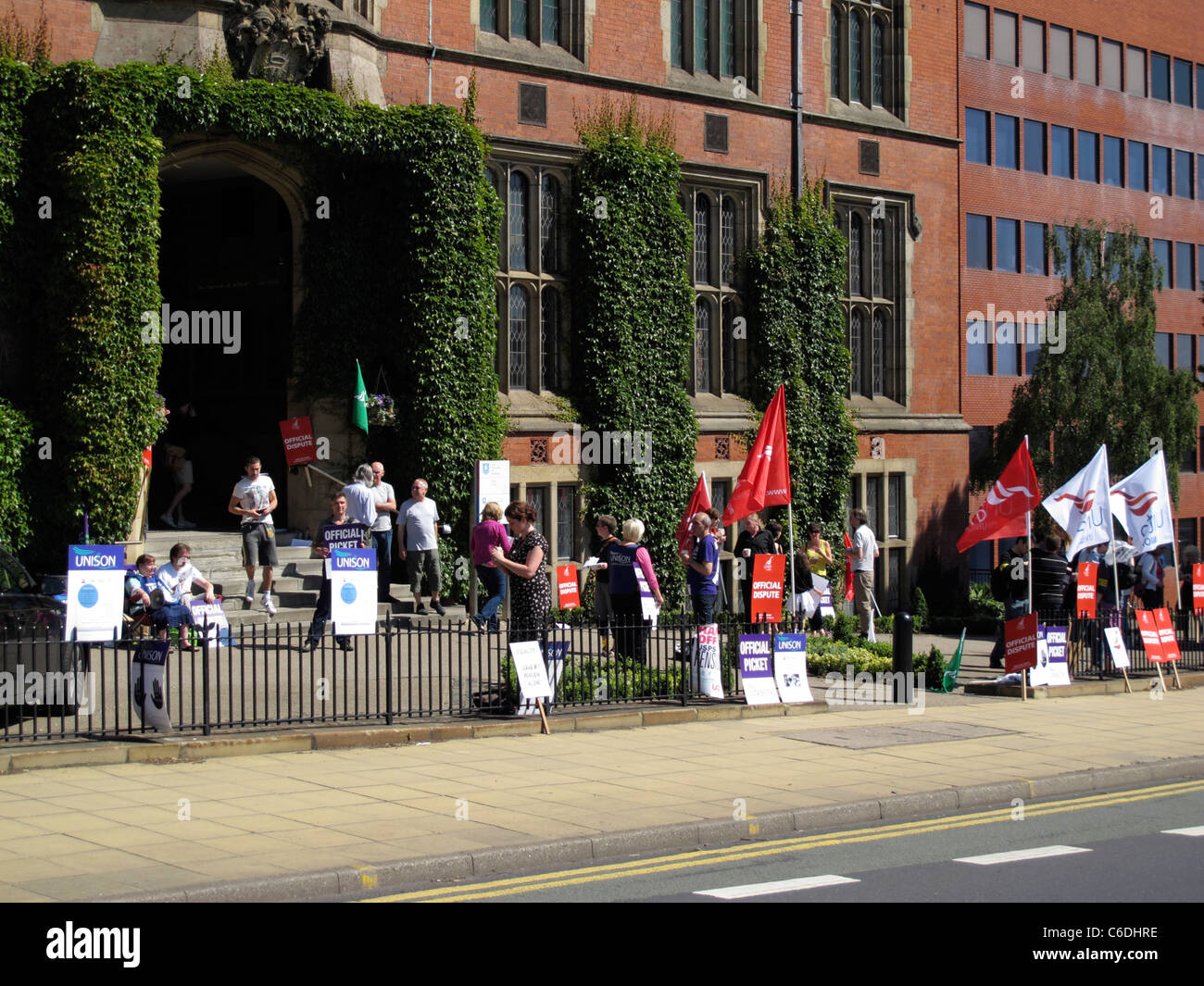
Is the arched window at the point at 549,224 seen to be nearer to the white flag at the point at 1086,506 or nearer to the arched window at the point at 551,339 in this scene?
the arched window at the point at 551,339

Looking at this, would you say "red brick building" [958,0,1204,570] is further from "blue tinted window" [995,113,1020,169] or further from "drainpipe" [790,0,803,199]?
"drainpipe" [790,0,803,199]

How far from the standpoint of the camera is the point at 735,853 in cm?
977

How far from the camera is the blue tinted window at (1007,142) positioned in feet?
119

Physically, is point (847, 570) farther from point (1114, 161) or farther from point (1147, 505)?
point (1114, 161)

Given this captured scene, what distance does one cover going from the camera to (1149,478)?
19422 millimetres

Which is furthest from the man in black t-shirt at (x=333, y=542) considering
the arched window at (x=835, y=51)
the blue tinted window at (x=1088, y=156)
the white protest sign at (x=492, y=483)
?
the blue tinted window at (x=1088, y=156)

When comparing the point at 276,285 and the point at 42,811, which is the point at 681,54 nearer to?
the point at 276,285

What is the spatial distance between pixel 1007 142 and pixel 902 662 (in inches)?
893

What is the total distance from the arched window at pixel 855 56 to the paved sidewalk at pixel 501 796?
16271 millimetres

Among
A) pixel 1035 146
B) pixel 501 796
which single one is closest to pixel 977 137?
pixel 1035 146

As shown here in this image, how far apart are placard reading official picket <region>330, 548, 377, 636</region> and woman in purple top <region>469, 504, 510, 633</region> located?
331 cm

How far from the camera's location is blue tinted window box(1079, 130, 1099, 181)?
126ft

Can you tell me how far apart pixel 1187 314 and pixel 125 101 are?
32.5 metres

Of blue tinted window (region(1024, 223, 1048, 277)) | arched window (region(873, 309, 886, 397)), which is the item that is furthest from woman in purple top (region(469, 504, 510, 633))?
blue tinted window (region(1024, 223, 1048, 277))
